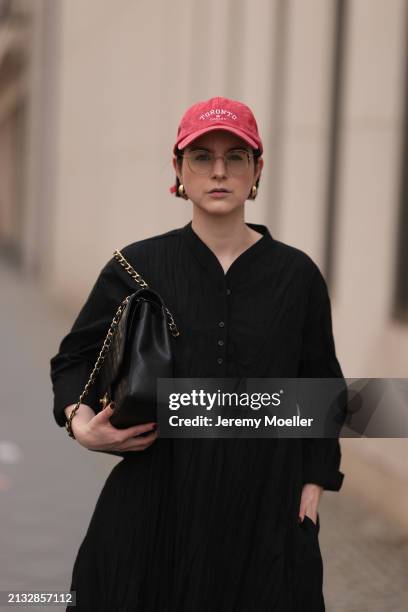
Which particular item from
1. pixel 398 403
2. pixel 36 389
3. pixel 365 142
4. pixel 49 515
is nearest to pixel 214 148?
pixel 398 403

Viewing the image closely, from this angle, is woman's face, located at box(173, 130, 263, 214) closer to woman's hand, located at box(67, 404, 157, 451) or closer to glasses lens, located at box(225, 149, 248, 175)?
glasses lens, located at box(225, 149, 248, 175)

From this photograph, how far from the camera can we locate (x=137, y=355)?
8.38 ft

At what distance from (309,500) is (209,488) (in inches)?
11.2

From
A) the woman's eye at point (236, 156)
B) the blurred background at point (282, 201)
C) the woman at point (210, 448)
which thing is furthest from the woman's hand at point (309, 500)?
the blurred background at point (282, 201)

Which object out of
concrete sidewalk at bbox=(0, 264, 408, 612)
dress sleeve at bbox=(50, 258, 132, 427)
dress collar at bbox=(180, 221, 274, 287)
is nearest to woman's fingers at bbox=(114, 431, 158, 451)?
dress sleeve at bbox=(50, 258, 132, 427)

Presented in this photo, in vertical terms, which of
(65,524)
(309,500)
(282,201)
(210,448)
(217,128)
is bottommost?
(65,524)

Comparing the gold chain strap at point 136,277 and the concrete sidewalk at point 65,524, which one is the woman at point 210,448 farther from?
the concrete sidewalk at point 65,524

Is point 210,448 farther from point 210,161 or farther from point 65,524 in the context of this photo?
point 65,524

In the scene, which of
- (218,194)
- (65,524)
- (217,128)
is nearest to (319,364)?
(218,194)

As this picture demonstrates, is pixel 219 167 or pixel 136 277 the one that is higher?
pixel 219 167

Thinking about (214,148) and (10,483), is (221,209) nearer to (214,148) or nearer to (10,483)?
(214,148)

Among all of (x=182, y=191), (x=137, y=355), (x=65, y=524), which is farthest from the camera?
(x=65, y=524)

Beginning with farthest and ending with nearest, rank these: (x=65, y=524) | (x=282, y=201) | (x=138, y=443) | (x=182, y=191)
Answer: (x=282, y=201)
(x=65, y=524)
(x=182, y=191)
(x=138, y=443)

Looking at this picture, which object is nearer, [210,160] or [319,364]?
[210,160]
